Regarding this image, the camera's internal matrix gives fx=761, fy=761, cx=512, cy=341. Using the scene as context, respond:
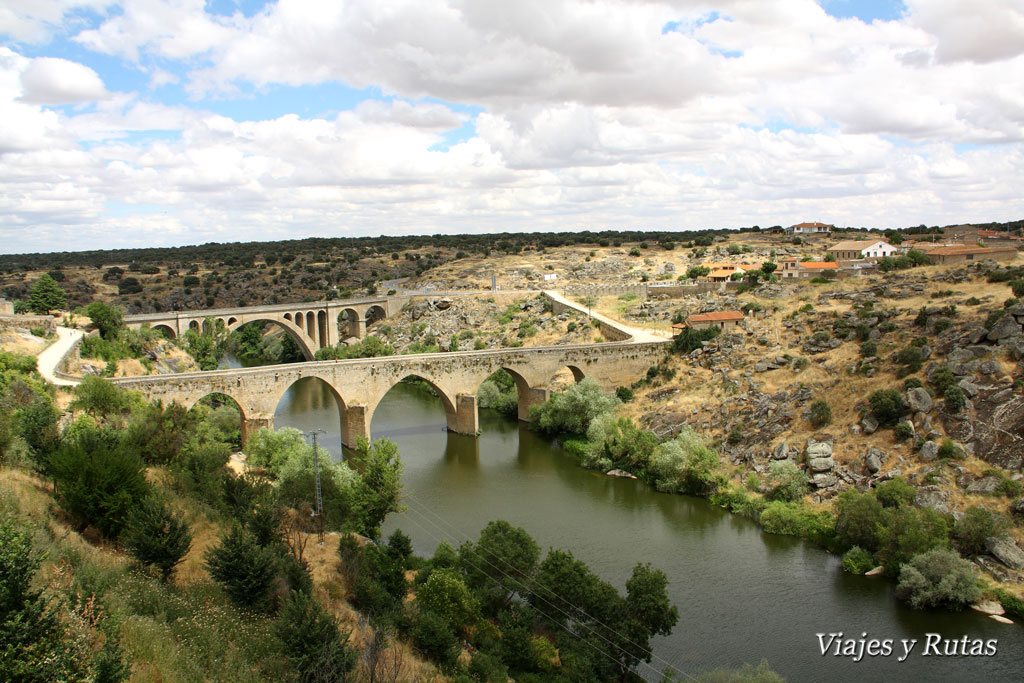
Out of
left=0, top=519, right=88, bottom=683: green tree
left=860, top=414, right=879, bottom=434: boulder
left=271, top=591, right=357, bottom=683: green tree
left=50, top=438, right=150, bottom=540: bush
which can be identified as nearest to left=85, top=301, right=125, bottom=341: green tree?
left=50, top=438, right=150, bottom=540: bush

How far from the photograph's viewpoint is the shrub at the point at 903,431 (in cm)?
2462

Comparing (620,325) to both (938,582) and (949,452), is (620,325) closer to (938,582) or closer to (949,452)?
(949,452)

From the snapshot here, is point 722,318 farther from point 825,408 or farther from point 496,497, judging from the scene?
point 496,497

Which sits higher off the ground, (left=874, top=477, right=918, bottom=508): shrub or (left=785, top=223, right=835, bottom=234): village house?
(left=785, top=223, right=835, bottom=234): village house

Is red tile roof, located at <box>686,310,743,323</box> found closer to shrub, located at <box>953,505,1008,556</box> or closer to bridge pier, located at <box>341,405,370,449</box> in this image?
bridge pier, located at <box>341,405,370,449</box>

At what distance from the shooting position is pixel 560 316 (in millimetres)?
48094

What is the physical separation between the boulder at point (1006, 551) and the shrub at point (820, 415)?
8.13 m

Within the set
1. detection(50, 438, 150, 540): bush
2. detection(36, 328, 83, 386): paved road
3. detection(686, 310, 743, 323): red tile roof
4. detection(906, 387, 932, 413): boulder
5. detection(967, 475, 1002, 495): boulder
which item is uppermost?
detection(686, 310, 743, 323): red tile roof

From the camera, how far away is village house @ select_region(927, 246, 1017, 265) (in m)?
38.2

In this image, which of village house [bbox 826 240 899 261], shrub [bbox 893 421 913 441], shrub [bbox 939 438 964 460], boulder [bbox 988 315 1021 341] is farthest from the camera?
village house [bbox 826 240 899 261]

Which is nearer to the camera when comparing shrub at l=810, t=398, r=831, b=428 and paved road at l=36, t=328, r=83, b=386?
paved road at l=36, t=328, r=83, b=386

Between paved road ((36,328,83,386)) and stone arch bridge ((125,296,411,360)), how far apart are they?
289 inches

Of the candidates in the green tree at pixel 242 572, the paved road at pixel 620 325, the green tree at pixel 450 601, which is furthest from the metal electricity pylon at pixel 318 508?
the paved road at pixel 620 325

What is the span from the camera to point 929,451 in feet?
77.3
